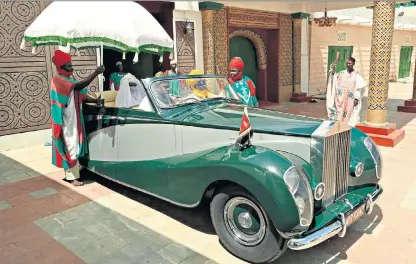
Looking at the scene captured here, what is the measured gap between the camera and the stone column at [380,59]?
22.0 ft

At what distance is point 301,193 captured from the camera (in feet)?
8.41

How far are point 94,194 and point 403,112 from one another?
9.75 meters

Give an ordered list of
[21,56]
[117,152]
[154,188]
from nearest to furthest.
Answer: [154,188], [117,152], [21,56]

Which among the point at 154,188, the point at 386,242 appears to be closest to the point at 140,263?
the point at 154,188

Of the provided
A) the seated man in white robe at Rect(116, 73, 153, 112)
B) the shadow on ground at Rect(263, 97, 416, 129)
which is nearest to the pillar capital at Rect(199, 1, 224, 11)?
the shadow on ground at Rect(263, 97, 416, 129)

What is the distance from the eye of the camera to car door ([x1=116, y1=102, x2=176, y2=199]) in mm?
3598

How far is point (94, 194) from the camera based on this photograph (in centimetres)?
451

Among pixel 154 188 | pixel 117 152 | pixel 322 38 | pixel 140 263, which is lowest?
pixel 140 263

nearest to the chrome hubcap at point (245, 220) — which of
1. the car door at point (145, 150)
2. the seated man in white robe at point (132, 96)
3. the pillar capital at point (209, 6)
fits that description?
the car door at point (145, 150)

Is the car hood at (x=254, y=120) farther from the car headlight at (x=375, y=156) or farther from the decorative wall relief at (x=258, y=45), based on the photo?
the decorative wall relief at (x=258, y=45)

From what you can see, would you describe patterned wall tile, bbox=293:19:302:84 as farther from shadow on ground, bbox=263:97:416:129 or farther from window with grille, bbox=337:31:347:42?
window with grille, bbox=337:31:347:42

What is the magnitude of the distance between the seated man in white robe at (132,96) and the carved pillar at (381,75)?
16.7 ft

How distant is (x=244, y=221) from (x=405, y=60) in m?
25.0

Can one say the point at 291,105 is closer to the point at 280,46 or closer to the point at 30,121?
the point at 280,46
